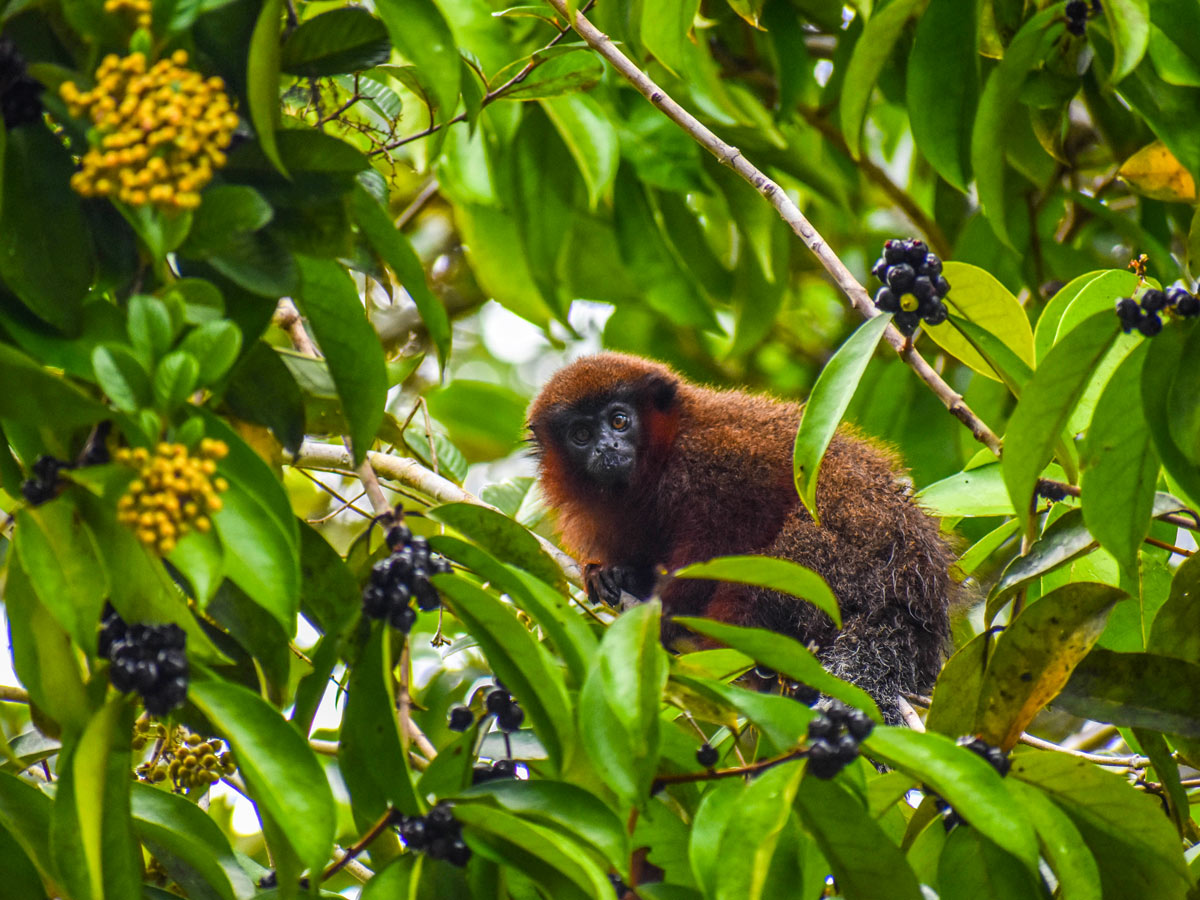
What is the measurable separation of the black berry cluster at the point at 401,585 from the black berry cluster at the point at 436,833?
0.22 m

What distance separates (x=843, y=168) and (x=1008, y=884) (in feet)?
11.4

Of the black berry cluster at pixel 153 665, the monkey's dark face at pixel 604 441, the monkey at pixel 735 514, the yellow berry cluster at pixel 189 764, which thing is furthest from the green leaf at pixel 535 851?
the monkey's dark face at pixel 604 441

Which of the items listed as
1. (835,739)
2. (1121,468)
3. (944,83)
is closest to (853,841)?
(835,739)

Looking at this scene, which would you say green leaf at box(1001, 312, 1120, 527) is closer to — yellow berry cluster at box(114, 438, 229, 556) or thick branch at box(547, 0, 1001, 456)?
thick branch at box(547, 0, 1001, 456)

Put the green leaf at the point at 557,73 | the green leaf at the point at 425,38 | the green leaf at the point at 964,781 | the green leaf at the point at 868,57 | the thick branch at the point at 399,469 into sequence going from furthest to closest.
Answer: the thick branch at the point at 399,469 < the green leaf at the point at 868,57 < the green leaf at the point at 557,73 < the green leaf at the point at 425,38 < the green leaf at the point at 964,781

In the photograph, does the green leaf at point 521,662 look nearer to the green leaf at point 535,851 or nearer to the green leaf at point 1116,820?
the green leaf at point 535,851

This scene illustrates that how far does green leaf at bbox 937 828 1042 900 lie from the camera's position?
66.1 inches

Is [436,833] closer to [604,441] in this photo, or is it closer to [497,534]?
[497,534]

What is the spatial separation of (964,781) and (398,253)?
0.96 metres

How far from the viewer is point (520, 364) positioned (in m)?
6.87

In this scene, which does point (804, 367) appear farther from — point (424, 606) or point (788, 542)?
point (424, 606)

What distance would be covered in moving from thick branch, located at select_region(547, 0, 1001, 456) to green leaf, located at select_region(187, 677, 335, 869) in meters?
1.09

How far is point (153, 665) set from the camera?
1301 millimetres

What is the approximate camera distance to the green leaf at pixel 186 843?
5.31ft
